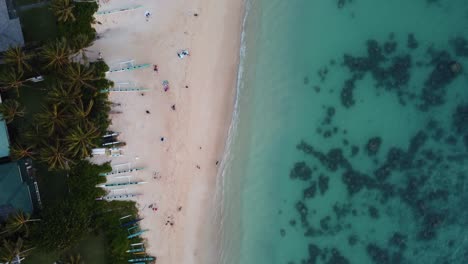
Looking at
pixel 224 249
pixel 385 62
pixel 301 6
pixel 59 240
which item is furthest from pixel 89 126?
pixel 385 62

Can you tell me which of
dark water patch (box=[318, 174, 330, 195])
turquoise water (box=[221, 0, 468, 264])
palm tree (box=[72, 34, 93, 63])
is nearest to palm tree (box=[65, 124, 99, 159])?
palm tree (box=[72, 34, 93, 63])

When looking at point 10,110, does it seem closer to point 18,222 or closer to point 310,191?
point 18,222

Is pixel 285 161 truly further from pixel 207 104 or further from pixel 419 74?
pixel 419 74

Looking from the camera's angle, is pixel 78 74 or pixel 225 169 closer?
pixel 78 74

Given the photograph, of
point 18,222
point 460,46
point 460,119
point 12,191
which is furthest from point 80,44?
point 460,119

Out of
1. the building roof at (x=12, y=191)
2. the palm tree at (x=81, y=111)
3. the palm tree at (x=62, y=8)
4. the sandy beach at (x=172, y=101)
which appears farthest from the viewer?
the sandy beach at (x=172, y=101)

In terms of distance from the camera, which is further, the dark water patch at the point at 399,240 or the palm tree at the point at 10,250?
the dark water patch at the point at 399,240

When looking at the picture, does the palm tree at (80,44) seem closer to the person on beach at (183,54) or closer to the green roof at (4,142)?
the person on beach at (183,54)

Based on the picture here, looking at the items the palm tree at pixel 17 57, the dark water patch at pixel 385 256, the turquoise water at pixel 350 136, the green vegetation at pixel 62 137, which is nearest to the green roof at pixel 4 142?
the green vegetation at pixel 62 137
